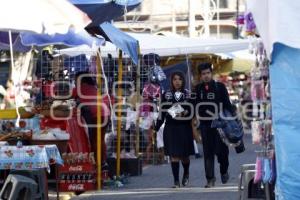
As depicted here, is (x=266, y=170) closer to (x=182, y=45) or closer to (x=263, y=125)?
(x=263, y=125)

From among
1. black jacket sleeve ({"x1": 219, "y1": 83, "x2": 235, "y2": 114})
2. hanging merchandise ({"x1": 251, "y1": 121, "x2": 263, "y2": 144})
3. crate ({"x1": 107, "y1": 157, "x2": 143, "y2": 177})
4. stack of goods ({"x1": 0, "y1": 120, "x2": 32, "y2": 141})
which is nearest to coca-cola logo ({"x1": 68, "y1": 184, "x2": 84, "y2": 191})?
stack of goods ({"x1": 0, "y1": 120, "x2": 32, "y2": 141})

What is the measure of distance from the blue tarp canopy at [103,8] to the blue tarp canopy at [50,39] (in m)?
0.55

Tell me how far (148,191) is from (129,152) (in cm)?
257

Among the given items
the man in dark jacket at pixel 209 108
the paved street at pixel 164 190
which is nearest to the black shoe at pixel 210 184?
the paved street at pixel 164 190

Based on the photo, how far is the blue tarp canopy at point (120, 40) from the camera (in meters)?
11.3

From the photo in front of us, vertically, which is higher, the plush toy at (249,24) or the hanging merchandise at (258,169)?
the plush toy at (249,24)

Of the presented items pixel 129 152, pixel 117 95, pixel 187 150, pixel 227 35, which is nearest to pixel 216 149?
pixel 187 150

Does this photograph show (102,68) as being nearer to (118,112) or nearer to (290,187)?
(118,112)

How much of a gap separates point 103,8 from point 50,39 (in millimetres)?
1569

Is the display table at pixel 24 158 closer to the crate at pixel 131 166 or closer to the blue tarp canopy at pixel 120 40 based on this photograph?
the blue tarp canopy at pixel 120 40

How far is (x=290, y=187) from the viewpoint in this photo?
659 cm

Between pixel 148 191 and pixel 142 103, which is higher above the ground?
pixel 142 103

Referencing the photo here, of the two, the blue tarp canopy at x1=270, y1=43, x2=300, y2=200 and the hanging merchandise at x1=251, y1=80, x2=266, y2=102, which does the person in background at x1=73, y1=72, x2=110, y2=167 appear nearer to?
the hanging merchandise at x1=251, y1=80, x2=266, y2=102

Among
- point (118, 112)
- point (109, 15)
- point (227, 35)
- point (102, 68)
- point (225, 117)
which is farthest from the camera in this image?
point (227, 35)
